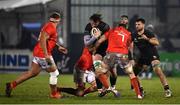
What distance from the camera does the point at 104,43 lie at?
60.1 feet

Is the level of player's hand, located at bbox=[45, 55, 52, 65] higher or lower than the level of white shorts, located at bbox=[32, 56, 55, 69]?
higher

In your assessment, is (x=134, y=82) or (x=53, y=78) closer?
(x=53, y=78)

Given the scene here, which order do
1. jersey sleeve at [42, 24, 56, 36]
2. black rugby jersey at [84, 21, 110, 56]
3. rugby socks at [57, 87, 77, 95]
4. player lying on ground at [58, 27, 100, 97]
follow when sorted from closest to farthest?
jersey sleeve at [42, 24, 56, 36] < rugby socks at [57, 87, 77, 95] < black rugby jersey at [84, 21, 110, 56] < player lying on ground at [58, 27, 100, 97]

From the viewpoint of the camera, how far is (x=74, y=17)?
3816cm

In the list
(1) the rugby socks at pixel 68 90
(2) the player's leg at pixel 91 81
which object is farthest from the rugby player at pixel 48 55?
(2) the player's leg at pixel 91 81

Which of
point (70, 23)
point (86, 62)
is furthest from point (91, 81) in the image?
point (70, 23)

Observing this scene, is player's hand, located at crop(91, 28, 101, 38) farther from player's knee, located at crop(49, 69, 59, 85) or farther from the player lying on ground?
player's knee, located at crop(49, 69, 59, 85)

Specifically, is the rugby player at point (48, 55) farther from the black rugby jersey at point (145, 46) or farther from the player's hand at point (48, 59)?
the black rugby jersey at point (145, 46)

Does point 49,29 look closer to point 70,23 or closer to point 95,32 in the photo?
point 95,32

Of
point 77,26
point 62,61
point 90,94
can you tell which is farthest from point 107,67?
point 77,26

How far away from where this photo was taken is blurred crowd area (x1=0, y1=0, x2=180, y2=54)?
3497 centimetres

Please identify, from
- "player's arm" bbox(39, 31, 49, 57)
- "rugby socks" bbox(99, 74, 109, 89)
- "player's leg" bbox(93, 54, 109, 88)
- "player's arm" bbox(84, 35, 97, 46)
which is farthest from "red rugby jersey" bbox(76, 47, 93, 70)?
"player's arm" bbox(39, 31, 49, 57)

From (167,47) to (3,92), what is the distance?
17.7 meters

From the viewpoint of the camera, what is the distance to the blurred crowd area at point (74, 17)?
35.0 meters
